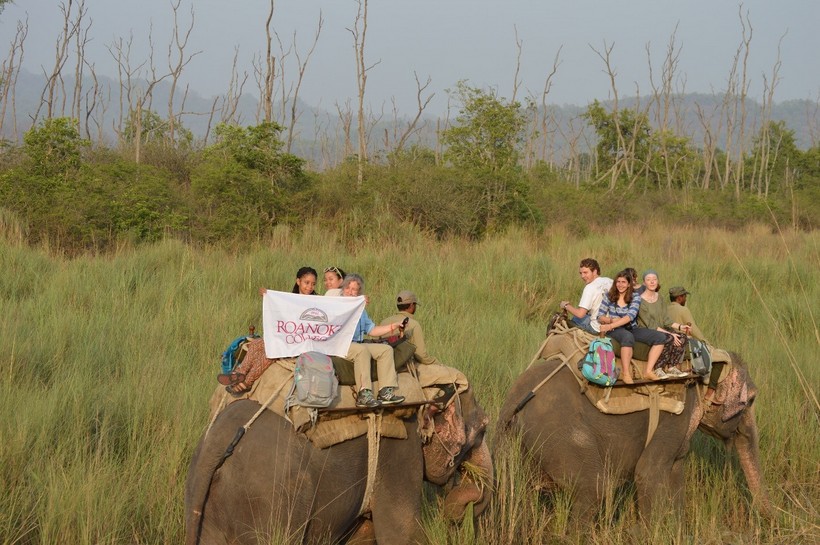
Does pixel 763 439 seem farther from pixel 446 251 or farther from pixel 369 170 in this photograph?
pixel 369 170

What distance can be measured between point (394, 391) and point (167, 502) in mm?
1685

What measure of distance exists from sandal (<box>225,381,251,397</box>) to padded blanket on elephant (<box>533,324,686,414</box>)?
92.3 inches

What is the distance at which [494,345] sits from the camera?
9.19 meters

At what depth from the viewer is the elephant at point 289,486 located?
3938mm

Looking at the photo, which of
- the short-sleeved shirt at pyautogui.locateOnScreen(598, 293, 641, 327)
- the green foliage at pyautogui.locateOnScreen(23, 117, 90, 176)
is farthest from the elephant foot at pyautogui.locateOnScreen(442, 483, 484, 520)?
the green foliage at pyautogui.locateOnScreen(23, 117, 90, 176)

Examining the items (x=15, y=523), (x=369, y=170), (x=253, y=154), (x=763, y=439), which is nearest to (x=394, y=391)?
(x=15, y=523)

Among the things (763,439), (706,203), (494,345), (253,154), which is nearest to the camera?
(763,439)

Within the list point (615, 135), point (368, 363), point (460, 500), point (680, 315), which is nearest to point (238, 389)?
point (368, 363)

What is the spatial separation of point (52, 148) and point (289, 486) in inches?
538

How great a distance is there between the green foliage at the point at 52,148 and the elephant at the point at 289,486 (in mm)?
12877

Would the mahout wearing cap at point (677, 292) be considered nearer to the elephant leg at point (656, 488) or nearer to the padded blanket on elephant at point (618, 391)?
the padded blanket on elephant at point (618, 391)

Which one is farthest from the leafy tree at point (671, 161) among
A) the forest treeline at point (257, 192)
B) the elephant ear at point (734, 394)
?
the elephant ear at point (734, 394)

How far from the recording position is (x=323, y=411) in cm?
418

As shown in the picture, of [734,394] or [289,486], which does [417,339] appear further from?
[734,394]
